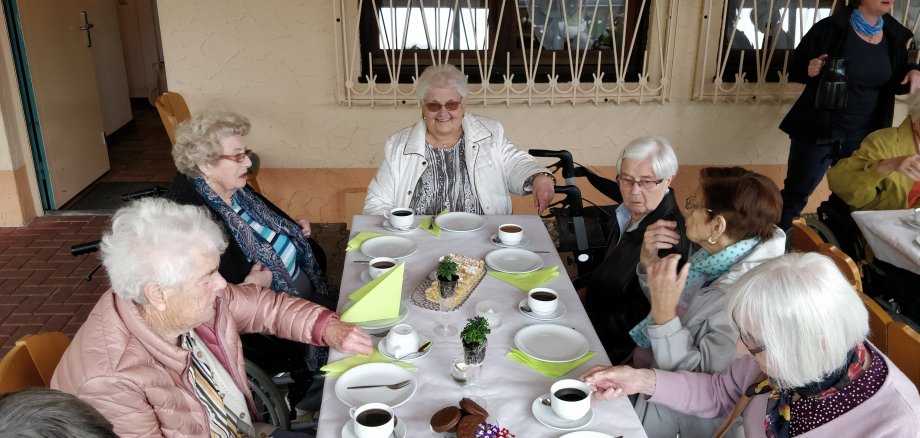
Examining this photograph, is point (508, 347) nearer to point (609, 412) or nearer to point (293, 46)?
point (609, 412)

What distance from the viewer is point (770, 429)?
5.53 ft

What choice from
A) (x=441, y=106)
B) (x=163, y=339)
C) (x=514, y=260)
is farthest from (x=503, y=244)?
(x=163, y=339)

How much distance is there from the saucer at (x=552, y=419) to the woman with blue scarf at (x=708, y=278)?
0.39 meters

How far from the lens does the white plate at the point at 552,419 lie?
5.41ft

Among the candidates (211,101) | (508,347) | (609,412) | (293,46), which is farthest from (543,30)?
(609,412)

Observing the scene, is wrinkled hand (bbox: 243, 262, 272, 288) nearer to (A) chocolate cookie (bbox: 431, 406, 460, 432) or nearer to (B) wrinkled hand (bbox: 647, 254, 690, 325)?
(A) chocolate cookie (bbox: 431, 406, 460, 432)

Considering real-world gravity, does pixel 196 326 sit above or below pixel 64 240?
above

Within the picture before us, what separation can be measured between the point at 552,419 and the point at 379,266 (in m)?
0.98

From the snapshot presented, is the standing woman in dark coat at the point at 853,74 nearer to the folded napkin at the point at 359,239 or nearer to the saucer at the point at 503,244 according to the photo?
the saucer at the point at 503,244

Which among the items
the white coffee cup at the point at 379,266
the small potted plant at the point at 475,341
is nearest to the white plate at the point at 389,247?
the white coffee cup at the point at 379,266

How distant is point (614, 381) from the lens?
5.93 ft

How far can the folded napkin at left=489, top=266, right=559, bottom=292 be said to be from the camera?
2.39 metres

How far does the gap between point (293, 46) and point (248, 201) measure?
197cm

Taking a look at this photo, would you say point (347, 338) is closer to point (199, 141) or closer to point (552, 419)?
point (552, 419)
